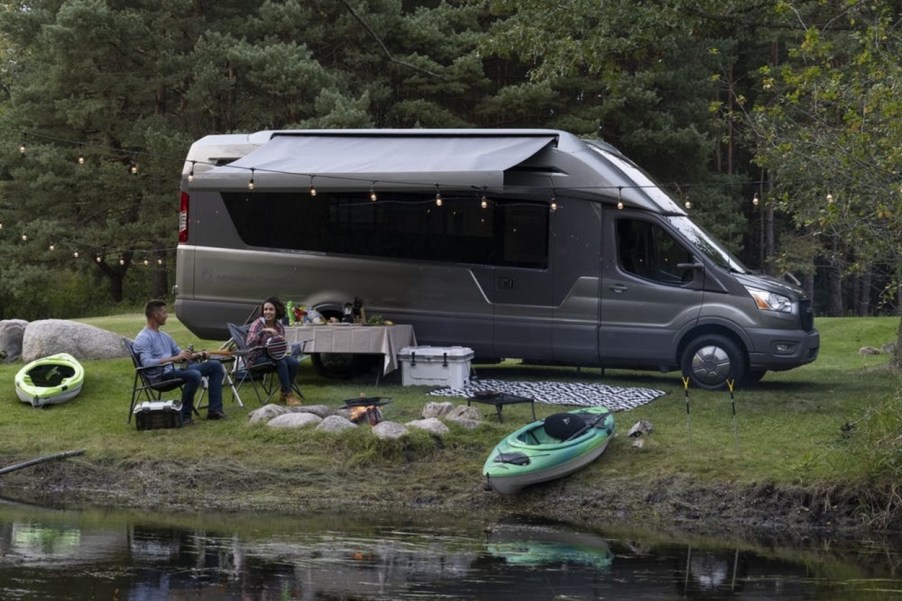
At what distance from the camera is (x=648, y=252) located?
1509 centimetres

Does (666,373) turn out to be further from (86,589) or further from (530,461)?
(86,589)

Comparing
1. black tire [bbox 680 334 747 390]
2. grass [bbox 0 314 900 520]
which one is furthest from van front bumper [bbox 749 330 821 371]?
grass [bbox 0 314 900 520]

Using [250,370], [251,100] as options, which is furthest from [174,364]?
[251,100]

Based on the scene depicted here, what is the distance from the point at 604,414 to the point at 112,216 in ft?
73.9

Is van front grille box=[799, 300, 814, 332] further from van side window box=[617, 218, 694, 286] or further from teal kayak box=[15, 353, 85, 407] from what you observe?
teal kayak box=[15, 353, 85, 407]

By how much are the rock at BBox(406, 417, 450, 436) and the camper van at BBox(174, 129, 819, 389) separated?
3.07 m

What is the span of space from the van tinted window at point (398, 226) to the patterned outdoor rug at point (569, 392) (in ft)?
4.64

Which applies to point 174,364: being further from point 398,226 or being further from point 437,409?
point 398,226

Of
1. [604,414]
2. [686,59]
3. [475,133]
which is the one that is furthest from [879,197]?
[686,59]

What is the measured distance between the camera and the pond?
8133 mm

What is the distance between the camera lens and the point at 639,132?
3006 centimetres

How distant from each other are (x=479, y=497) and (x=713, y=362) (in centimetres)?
457

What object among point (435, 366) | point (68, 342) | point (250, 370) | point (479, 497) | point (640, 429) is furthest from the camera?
point (68, 342)

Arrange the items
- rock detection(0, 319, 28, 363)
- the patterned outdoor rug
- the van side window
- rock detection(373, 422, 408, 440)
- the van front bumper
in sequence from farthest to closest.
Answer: rock detection(0, 319, 28, 363) → the van side window → the van front bumper → the patterned outdoor rug → rock detection(373, 422, 408, 440)
